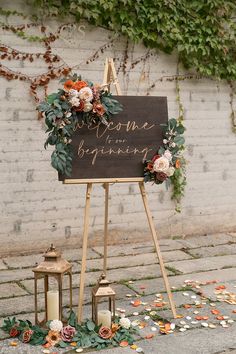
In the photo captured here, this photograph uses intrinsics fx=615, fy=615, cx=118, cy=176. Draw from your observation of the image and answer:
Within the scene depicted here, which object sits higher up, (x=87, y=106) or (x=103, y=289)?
(x=87, y=106)

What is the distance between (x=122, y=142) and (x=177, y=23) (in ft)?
7.18

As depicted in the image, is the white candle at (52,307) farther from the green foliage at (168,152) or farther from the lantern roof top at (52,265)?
the green foliage at (168,152)

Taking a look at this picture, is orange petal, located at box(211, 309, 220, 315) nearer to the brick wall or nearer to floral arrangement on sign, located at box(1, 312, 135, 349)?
floral arrangement on sign, located at box(1, 312, 135, 349)

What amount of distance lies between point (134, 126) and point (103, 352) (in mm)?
1291

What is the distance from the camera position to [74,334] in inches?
126

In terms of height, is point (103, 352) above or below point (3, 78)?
below

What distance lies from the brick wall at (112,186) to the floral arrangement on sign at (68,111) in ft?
5.13

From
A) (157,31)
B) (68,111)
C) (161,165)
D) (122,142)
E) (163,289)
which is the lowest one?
(163,289)

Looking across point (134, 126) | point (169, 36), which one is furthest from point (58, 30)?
point (134, 126)

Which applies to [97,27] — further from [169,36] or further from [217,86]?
[217,86]

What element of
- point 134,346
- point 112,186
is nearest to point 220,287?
point 134,346

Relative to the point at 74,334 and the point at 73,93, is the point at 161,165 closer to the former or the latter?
the point at 73,93

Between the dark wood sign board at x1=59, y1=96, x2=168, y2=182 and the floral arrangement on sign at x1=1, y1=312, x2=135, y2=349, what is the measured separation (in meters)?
0.81

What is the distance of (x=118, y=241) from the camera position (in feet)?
17.5
